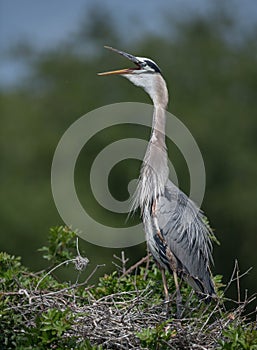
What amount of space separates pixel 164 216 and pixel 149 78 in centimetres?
103

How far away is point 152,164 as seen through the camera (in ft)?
21.1

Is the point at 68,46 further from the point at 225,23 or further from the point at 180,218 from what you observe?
the point at 180,218

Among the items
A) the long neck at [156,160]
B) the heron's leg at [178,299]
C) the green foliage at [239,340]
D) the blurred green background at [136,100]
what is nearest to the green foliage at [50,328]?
the green foliage at [239,340]

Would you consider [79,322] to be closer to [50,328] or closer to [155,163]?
[50,328]

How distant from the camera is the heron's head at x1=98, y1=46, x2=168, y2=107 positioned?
21.1ft

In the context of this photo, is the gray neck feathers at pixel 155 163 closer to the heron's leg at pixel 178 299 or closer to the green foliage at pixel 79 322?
the heron's leg at pixel 178 299

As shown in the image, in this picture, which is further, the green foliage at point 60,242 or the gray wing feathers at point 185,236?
the green foliage at point 60,242

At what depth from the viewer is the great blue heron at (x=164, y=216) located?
6176mm

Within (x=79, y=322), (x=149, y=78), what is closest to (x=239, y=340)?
(x=79, y=322)

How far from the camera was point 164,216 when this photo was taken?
20.3 feet

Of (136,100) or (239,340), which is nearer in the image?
(239,340)

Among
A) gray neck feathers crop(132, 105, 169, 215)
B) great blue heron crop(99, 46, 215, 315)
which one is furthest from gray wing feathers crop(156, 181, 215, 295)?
gray neck feathers crop(132, 105, 169, 215)

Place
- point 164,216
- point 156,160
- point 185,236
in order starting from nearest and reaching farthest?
point 164,216
point 185,236
point 156,160

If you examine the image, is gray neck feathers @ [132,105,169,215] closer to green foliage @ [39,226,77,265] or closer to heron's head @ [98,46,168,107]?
heron's head @ [98,46,168,107]
